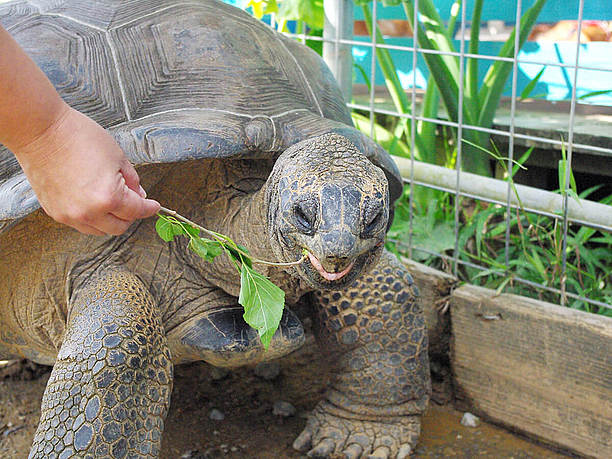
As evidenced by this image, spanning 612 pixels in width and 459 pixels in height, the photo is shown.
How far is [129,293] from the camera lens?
2.18 meters

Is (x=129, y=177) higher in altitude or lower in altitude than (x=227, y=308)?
higher

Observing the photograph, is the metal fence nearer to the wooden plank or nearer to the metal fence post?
the metal fence post

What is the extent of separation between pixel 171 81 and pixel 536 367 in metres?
1.58

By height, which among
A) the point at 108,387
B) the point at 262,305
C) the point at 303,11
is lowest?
the point at 108,387

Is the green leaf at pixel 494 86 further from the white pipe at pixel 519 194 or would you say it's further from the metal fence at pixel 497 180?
the white pipe at pixel 519 194

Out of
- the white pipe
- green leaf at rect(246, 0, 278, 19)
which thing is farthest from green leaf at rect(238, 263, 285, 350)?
green leaf at rect(246, 0, 278, 19)

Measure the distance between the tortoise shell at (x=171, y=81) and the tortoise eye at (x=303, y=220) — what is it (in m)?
0.42

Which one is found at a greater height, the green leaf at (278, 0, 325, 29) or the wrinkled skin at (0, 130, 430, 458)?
the green leaf at (278, 0, 325, 29)

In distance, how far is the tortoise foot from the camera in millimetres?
2656

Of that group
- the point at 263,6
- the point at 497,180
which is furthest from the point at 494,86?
the point at 263,6

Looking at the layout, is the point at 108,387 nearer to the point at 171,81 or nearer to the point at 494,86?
the point at 171,81

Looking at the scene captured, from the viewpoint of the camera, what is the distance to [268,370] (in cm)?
321

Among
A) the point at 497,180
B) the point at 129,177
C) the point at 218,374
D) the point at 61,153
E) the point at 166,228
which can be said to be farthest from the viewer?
the point at 218,374

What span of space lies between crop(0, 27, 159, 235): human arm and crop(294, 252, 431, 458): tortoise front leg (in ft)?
3.81
